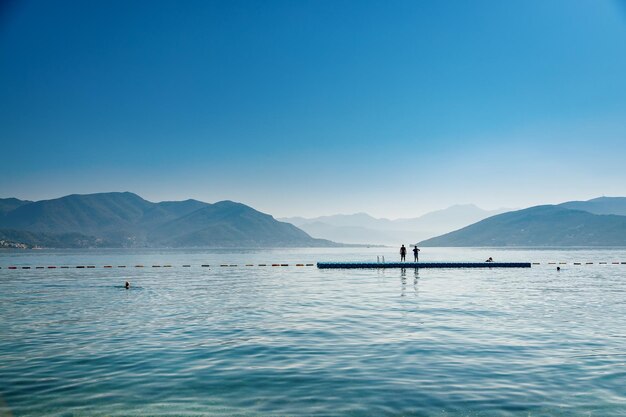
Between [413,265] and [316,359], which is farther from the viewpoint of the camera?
[413,265]

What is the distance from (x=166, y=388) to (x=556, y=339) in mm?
17547

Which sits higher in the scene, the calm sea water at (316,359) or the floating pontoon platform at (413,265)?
the floating pontoon platform at (413,265)

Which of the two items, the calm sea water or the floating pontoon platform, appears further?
the floating pontoon platform

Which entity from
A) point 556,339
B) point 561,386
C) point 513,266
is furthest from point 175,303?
point 513,266

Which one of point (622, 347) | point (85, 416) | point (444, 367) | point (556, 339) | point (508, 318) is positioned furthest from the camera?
point (508, 318)

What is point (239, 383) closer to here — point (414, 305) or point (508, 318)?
point (508, 318)

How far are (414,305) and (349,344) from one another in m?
15.4

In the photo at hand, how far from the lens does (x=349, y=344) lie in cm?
2212

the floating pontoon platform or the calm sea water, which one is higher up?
the floating pontoon platform

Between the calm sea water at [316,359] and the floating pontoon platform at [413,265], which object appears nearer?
the calm sea water at [316,359]

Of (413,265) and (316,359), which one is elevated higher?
(413,265)

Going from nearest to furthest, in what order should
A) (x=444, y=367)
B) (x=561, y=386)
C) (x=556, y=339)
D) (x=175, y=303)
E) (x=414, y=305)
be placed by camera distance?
(x=561, y=386) < (x=444, y=367) < (x=556, y=339) < (x=414, y=305) < (x=175, y=303)

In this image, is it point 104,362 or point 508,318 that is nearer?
point 104,362

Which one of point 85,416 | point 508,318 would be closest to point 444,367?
point 85,416
